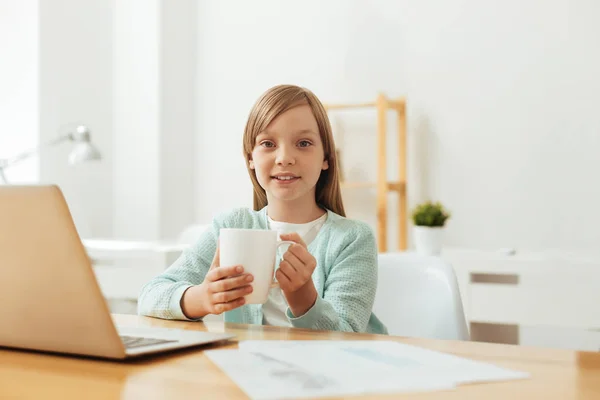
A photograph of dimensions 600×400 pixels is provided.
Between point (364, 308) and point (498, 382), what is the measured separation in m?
0.50

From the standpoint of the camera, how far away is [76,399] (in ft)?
1.78

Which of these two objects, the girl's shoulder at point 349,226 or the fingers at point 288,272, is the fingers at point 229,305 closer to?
the fingers at point 288,272

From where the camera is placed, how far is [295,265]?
0.94 metres

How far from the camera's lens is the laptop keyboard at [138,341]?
28.4 inches

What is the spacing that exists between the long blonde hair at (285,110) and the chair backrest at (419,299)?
19 centimetres

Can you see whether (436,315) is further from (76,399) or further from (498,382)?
(76,399)

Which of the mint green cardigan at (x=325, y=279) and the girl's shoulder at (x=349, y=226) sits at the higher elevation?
the girl's shoulder at (x=349, y=226)

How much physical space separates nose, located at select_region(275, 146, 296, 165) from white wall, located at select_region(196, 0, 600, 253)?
212 cm

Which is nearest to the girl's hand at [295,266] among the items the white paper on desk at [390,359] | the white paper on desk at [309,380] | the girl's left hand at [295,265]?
the girl's left hand at [295,265]

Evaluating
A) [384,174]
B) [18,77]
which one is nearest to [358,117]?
[384,174]

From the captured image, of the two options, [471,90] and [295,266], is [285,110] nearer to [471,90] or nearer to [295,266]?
[295,266]

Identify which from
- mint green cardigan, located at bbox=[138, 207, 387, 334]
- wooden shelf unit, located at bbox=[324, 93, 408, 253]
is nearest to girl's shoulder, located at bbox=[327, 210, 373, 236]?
mint green cardigan, located at bbox=[138, 207, 387, 334]

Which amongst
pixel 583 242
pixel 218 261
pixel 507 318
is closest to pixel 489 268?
pixel 507 318

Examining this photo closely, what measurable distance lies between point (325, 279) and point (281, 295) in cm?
9
